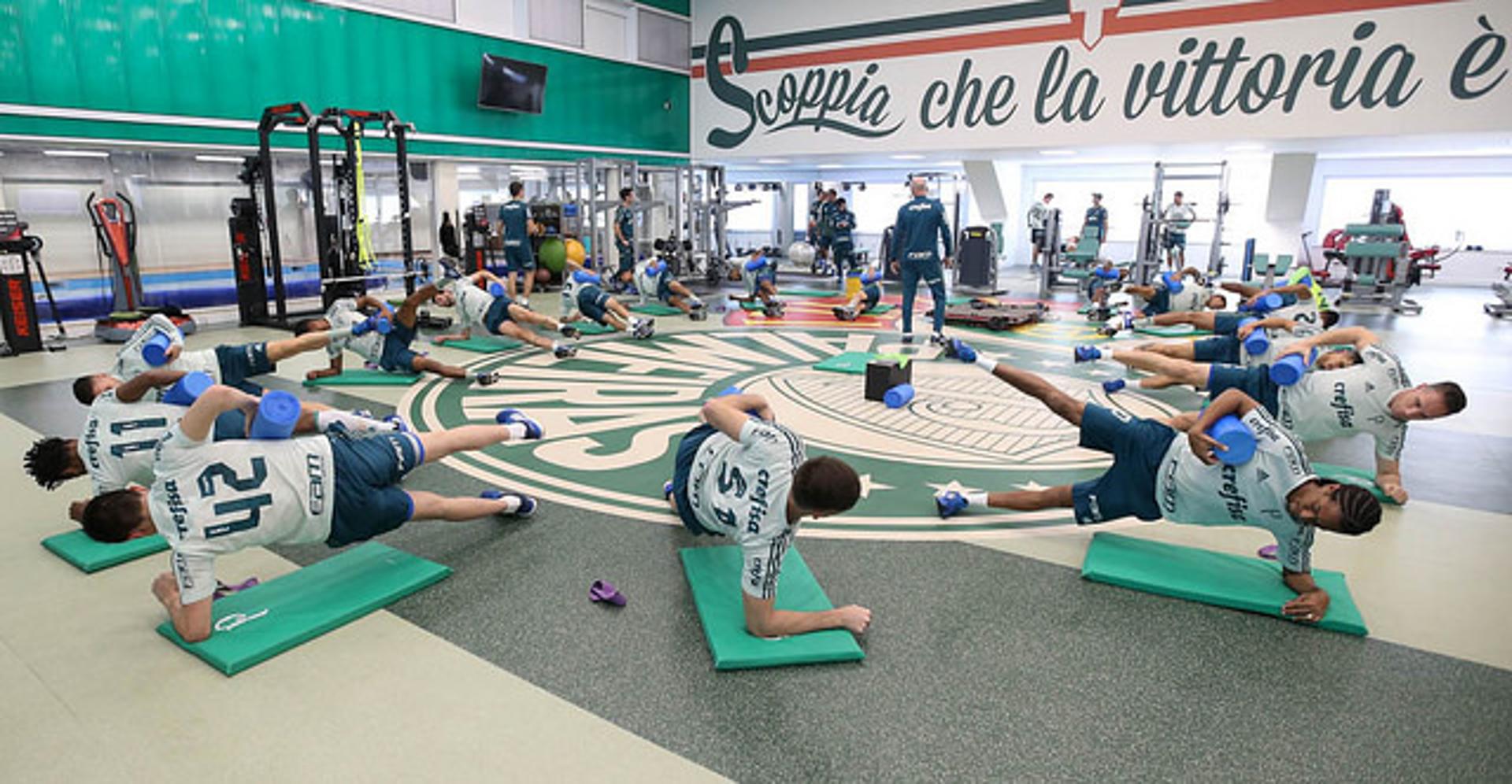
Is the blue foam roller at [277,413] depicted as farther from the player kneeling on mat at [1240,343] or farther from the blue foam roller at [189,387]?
→ the player kneeling on mat at [1240,343]

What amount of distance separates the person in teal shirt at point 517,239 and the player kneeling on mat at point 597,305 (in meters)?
2.61

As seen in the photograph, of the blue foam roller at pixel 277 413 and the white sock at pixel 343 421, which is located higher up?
the blue foam roller at pixel 277 413

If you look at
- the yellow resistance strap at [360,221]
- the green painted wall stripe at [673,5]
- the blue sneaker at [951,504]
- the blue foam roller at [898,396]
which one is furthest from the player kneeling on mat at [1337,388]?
the green painted wall stripe at [673,5]

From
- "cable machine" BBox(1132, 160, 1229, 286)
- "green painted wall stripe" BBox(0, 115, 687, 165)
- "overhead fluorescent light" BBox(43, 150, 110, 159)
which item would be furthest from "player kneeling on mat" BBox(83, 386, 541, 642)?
"cable machine" BBox(1132, 160, 1229, 286)

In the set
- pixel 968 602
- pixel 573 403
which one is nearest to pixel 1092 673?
pixel 968 602

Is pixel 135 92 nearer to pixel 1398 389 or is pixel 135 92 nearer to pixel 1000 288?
pixel 1398 389

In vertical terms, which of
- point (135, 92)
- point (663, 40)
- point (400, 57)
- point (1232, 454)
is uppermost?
point (663, 40)

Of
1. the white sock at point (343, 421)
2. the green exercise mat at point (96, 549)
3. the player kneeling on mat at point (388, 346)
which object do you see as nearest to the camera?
the white sock at point (343, 421)

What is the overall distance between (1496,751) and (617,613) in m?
3.02

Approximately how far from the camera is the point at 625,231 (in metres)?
14.5

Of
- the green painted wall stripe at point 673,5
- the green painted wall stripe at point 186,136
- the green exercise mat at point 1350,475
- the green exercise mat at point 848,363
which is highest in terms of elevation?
the green painted wall stripe at point 673,5

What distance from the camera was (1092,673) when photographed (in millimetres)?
2918

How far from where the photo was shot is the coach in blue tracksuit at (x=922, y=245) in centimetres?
916

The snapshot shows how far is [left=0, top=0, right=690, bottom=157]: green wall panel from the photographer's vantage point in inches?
376
